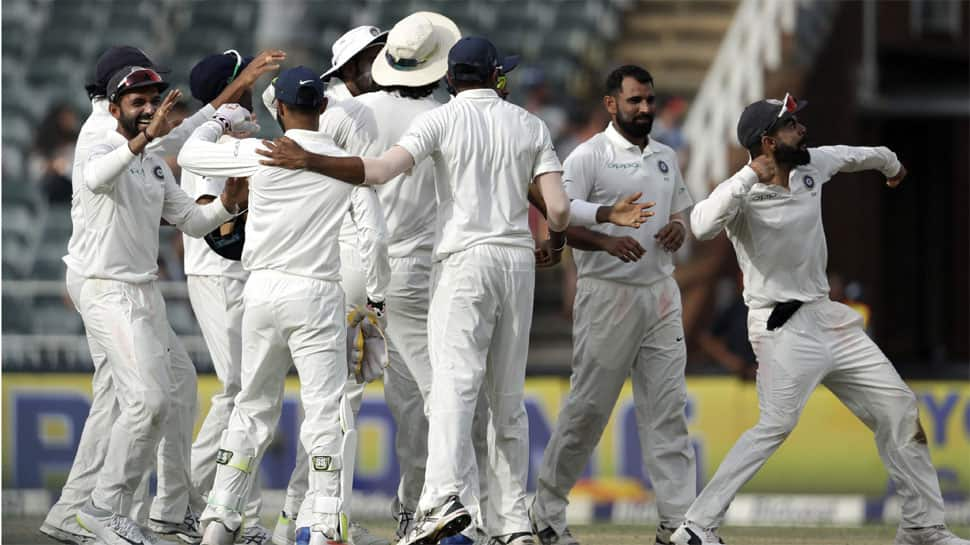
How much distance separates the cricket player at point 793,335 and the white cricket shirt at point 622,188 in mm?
423

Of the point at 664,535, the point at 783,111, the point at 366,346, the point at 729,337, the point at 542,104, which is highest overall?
the point at 783,111

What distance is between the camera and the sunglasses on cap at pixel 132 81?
8.30m

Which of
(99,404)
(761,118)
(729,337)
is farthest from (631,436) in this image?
(99,404)

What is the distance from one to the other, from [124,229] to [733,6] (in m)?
14.1

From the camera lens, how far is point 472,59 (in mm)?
8148

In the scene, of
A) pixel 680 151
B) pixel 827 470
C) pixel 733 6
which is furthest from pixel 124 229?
pixel 733 6

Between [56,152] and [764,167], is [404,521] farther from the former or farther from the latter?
[56,152]

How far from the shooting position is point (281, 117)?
809 cm

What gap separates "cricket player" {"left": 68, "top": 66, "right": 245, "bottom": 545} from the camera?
8227 millimetres

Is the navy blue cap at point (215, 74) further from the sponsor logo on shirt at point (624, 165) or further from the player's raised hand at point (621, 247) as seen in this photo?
the player's raised hand at point (621, 247)

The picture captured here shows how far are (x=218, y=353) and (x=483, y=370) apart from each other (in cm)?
171

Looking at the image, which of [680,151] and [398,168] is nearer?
[398,168]

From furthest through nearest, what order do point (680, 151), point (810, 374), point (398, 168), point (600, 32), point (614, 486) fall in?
point (600, 32) → point (680, 151) → point (614, 486) → point (810, 374) → point (398, 168)

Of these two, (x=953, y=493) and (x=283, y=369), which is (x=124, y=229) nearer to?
(x=283, y=369)
